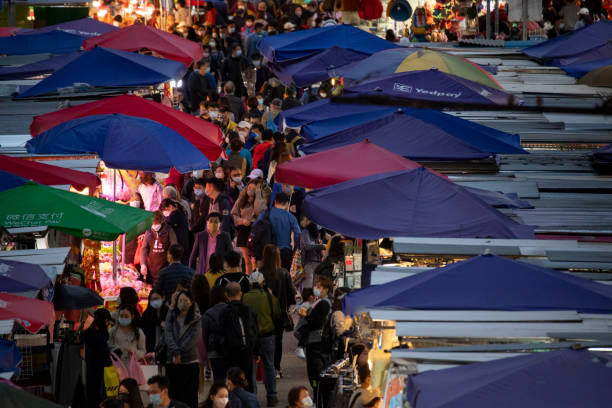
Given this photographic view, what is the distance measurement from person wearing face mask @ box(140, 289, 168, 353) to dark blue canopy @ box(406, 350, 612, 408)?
6.21m

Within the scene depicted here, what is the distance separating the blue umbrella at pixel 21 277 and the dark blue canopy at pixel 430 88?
6427mm

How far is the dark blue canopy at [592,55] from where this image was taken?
1970cm

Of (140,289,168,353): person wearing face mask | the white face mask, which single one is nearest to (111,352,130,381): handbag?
(140,289,168,353): person wearing face mask

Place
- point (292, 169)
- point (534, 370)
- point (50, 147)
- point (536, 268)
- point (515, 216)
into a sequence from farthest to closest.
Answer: point (50, 147), point (292, 169), point (515, 216), point (536, 268), point (534, 370)

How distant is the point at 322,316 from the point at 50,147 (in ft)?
14.5

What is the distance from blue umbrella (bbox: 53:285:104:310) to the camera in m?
10.7

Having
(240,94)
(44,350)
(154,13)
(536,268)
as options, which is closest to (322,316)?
(44,350)

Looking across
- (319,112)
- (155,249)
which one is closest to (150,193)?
(155,249)

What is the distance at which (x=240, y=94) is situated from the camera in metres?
28.7

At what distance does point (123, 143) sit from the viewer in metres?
14.2

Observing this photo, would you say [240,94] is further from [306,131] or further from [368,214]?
[368,214]

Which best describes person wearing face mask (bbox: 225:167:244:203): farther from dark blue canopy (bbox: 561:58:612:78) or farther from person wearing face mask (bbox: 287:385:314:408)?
person wearing face mask (bbox: 287:385:314:408)

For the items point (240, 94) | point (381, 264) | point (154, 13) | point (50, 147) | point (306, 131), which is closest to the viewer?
point (381, 264)

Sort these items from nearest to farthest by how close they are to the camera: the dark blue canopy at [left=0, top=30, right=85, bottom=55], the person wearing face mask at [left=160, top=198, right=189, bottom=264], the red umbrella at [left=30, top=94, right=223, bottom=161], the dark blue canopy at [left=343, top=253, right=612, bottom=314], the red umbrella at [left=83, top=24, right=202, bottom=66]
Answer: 1. the dark blue canopy at [left=343, top=253, right=612, bottom=314]
2. the person wearing face mask at [left=160, top=198, right=189, bottom=264]
3. the red umbrella at [left=30, top=94, right=223, bottom=161]
4. the red umbrella at [left=83, top=24, right=202, bottom=66]
5. the dark blue canopy at [left=0, top=30, right=85, bottom=55]
